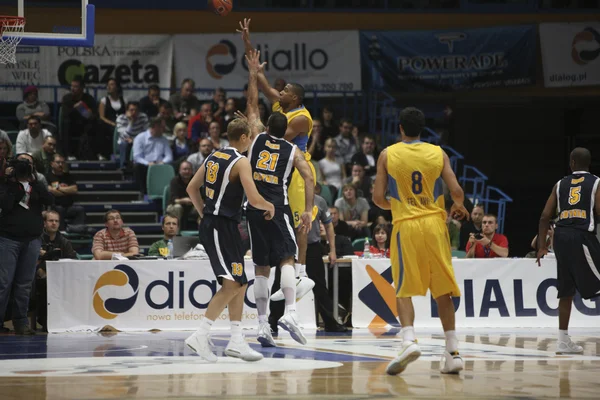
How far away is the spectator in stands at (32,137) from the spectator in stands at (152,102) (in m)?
2.67

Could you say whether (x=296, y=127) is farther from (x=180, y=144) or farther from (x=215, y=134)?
(x=180, y=144)

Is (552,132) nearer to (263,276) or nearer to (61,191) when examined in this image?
(61,191)

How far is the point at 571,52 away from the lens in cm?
2316

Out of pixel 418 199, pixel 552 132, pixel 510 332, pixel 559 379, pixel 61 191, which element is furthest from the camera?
pixel 552 132

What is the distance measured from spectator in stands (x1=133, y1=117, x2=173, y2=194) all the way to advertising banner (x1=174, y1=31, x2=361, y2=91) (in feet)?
12.4

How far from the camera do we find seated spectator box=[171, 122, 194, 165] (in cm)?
1934

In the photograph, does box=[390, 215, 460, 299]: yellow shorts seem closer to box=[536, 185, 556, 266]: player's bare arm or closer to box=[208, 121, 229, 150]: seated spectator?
box=[536, 185, 556, 266]: player's bare arm

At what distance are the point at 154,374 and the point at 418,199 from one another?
8.48 feet

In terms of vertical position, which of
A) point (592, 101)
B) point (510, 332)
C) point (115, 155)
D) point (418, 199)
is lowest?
point (510, 332)

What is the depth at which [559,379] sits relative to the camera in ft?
24.3

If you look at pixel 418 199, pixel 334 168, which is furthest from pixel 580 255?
pixel 334 168

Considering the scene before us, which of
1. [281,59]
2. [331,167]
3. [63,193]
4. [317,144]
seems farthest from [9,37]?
[281,59]

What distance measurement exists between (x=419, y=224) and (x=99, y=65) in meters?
15.4

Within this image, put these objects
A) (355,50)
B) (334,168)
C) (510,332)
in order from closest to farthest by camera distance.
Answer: (510,332)
(334,168)
(355,50)
